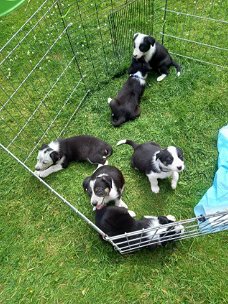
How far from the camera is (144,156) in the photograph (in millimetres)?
3750

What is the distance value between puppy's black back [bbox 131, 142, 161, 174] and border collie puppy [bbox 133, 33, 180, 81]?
4.74ft

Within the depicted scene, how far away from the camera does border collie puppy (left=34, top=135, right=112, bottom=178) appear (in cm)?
400

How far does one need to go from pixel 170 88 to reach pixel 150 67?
42cm

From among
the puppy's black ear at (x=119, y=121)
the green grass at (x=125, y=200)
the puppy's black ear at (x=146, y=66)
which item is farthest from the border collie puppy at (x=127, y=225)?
the puppy's black ear at (x=146, y=66)

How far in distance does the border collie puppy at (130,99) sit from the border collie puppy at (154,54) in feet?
0.62

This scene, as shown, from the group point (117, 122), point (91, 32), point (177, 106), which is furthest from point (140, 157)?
point (91, 32)

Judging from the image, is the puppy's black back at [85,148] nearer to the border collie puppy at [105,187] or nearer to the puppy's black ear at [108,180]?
the border collie puppy at [105,187]

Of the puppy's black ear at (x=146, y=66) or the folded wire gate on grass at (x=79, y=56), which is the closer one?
the puppy's black ear at (x=146, y=66)

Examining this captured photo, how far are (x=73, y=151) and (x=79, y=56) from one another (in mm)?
1899

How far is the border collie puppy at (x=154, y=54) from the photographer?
177 inches

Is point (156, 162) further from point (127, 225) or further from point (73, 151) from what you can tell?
point (73, 151)

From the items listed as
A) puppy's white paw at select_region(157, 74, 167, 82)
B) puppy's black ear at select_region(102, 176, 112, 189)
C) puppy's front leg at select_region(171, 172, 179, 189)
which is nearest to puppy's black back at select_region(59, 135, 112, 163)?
puppy's black ear at select_region(102, 176, 112, 189)

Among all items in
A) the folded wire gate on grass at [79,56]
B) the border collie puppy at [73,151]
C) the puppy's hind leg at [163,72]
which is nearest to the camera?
the border collie puppy at [73,151]

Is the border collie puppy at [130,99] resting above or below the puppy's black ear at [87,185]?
above
